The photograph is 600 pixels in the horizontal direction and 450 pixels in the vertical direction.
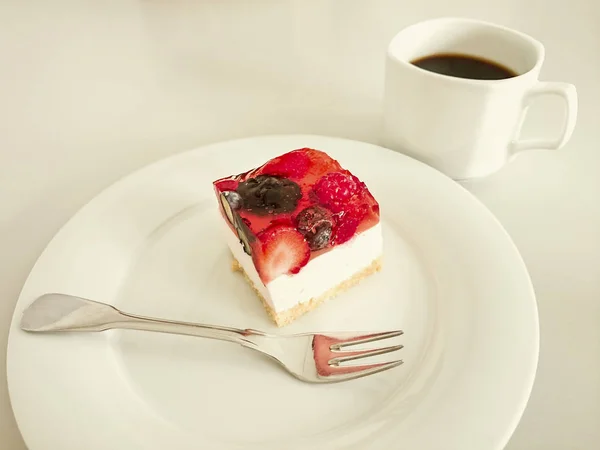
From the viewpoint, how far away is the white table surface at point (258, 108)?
0.91m

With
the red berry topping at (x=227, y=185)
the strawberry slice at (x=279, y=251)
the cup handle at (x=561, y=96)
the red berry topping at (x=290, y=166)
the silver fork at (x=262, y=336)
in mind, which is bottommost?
the silver fork at (x=262, y=336)

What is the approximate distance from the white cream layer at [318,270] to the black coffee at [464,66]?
448mm

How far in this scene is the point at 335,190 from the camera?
918 mm

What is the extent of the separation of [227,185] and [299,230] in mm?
179

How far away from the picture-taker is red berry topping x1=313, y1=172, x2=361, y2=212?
2.99 feet

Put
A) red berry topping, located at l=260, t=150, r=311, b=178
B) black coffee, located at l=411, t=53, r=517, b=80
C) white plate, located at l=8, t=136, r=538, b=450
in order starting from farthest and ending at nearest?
black coffee, located at l=411, t=53, r=517, b=80 → red berry topping, located at l=260, t=150, r=311, b=178 → white plate, located at l=8, t=136, r=538, b=450

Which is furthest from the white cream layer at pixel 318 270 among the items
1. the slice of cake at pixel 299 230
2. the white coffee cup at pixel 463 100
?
the white coffee cup at pixel 463 100

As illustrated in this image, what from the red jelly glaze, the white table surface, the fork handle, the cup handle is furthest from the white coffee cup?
the fork handle

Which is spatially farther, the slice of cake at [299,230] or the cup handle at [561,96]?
→ the cup handle at [561,96]

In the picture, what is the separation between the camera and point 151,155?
129 centimetres

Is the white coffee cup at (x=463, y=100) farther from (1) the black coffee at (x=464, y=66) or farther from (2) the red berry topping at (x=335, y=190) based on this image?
(2) the red berry topping at (x=335, y=190)

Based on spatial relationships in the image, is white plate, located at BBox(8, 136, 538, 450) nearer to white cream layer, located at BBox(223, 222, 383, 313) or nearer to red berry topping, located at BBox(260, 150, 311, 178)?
white cream layer, located at BBox(223, 222, 383, 313)

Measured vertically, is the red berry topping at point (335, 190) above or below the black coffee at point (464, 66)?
below

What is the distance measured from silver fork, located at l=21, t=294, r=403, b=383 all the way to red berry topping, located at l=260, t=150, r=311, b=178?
285 mm
